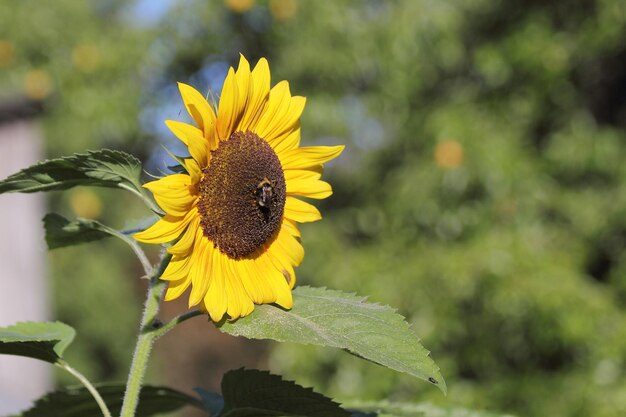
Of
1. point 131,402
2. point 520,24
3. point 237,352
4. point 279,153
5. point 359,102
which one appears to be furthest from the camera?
point 237,352

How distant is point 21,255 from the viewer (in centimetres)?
647

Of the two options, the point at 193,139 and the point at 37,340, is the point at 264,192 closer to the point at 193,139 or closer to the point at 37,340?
the point at 193,139

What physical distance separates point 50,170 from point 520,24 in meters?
3.41

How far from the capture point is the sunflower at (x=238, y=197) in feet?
2.16

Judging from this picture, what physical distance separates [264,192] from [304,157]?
0.08 meters

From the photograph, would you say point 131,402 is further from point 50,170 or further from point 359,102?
point 359,102

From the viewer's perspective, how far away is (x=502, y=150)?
352 cm

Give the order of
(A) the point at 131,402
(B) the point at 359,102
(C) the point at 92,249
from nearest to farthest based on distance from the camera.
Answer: (A) the point at 131,402 → (B) the point at 359,102 → (C) the point at 92,249

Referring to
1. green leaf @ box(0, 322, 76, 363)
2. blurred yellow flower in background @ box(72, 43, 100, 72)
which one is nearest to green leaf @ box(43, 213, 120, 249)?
green leaf @ box(0, 322, 76, 363)

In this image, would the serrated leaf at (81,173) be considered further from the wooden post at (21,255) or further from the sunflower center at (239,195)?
the wooden post at (21,255)

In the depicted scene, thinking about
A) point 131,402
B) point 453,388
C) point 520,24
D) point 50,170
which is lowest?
point 131,402

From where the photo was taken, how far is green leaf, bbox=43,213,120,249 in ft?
2.54

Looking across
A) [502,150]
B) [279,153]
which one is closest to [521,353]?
[502,150]

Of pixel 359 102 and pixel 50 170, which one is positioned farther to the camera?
pixel 359 102
